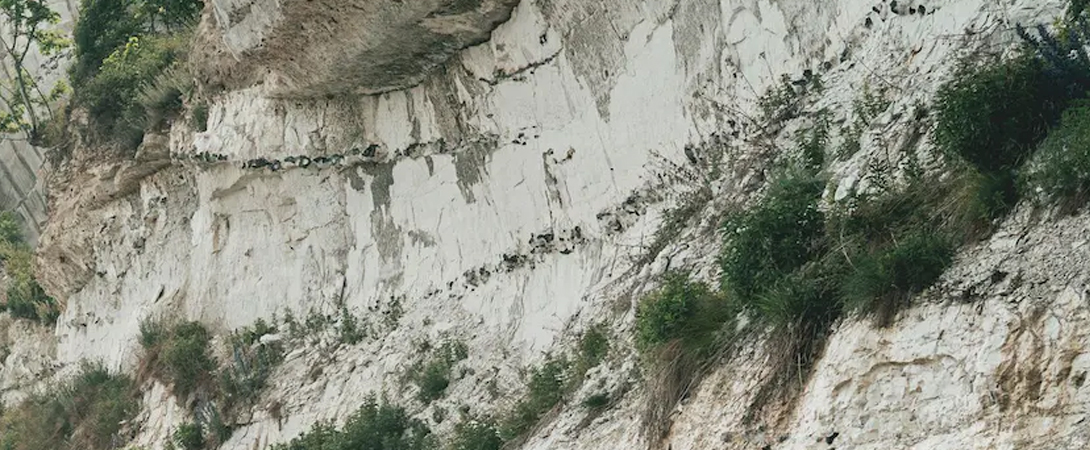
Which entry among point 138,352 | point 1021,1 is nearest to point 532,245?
point 1021,1

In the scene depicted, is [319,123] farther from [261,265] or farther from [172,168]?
[172,168]

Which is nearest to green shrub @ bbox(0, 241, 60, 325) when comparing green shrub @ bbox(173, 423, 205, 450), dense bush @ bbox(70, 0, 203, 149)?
dense bush @ bbox(70, 0, 203, 149)

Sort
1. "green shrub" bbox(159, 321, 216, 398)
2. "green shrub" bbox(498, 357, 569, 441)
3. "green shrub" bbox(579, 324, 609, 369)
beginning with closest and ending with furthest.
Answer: "green shrub" bbox(579, 324, 609, 369) < "green shrub" bbox(498, 357, 569, 441) < "green shrub" bbox(159, 321, 216, 398)

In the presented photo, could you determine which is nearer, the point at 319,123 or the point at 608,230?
the point at 608,230

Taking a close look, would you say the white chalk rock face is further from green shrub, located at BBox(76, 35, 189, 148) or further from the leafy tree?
the leafy tree

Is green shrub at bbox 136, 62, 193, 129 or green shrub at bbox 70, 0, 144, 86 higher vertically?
green shrub at bbox 70, 0, 144, 86

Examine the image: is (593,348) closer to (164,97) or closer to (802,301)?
(802,301)

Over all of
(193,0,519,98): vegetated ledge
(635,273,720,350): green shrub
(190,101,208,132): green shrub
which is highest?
(190,101,208,132): green shrub

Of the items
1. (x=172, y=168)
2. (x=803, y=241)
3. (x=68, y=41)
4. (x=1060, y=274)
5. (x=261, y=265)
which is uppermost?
(x=68, y=41)
